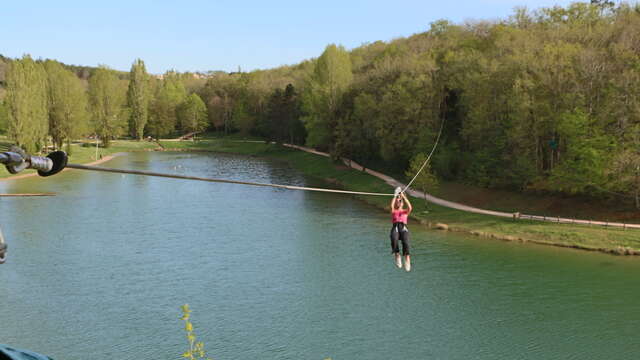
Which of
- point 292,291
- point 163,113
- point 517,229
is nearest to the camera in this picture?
point 292,291

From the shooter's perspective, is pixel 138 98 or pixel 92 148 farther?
pixel 138 98

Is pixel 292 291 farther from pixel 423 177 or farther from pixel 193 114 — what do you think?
pixel 193 114

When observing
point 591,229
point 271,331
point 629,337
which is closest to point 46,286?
point 271,331

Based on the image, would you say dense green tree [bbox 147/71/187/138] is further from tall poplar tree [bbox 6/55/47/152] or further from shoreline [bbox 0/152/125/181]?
tall poplar tree [bbox 6/55/47/152]

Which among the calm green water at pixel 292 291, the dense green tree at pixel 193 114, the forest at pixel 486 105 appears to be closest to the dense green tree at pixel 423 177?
the forest at pixel 486 105

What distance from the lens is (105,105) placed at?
406 ft

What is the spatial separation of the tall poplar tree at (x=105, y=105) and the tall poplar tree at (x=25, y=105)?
1178 inches

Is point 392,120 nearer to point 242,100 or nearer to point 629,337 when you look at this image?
point 629,337

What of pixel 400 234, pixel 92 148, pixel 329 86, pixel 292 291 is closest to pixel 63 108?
pixel 92 148

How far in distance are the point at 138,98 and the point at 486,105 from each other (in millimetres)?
101043

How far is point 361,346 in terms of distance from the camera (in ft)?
84.5

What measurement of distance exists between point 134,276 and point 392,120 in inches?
1696

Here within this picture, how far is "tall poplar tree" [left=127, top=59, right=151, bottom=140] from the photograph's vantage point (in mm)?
139250

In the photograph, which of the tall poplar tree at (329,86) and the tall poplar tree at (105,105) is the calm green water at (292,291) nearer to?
the tall poplar tree at (329,86)
